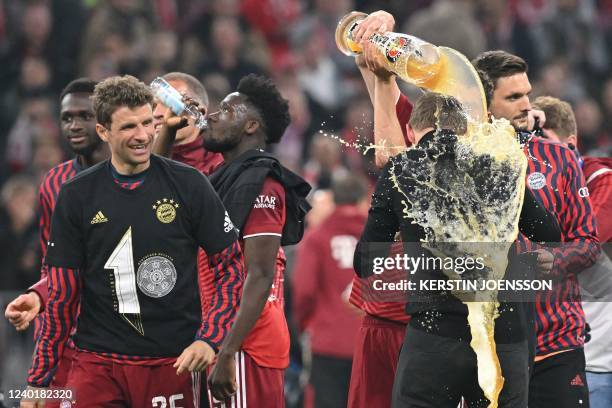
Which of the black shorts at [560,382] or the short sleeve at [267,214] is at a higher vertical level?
the short sleeve at [267,214]

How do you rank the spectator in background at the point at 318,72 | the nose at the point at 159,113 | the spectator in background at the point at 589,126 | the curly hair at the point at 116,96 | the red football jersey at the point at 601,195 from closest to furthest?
the curly hair at the point at 116,96
the red football jersey at the point at 601,195
the nose at the point at 159,113
the spectator in background at the point at 589,126
the spectator in background at the point at 318,72

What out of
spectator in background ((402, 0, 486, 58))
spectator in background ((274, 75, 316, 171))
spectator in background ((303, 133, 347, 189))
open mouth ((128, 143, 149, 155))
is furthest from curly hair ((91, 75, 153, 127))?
Answer: spectator in background ((274, 75, 316, 171))

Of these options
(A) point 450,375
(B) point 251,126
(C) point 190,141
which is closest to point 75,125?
(C) point 190,141

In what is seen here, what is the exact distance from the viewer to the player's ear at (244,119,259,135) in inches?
262

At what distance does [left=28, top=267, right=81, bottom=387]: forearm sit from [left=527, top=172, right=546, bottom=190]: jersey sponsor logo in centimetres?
224

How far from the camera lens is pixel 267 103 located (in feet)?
22.1

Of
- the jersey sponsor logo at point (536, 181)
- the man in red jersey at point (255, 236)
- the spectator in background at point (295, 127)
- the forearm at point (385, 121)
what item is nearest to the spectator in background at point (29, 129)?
the spectator in background at point (295, 127)

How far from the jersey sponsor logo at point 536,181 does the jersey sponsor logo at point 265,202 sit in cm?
126

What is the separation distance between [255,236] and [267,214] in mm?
127

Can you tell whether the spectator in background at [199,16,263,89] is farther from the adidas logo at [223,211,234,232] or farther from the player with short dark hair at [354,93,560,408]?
the player with short dark hair at [354,93,560,408]

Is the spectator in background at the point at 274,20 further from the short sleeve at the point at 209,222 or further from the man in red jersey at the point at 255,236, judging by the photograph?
the short sleeve at the point at 209,222

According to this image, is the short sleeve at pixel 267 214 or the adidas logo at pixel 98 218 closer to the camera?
the adidas logo at pixel 98 218

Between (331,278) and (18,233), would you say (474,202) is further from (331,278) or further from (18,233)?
(18,233)

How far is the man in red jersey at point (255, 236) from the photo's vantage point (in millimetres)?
5938
